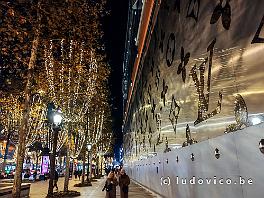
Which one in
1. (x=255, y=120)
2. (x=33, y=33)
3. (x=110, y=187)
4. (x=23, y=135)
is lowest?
(x=110, y=187)

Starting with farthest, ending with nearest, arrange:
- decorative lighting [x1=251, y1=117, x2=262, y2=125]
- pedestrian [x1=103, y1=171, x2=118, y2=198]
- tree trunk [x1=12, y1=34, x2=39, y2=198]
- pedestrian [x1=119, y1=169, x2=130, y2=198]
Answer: pedestrian [x1=119, y1=169, x2=130, y2=198] → pedestrian [x1=103, y1=171, x2=118, y2=198] → tree trunk [x1=12, y1=34, x2=39, y2=198] → decorative lighting [x1=251, y1=117, x2=262, y2=125]

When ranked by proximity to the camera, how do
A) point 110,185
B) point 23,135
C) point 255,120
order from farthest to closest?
point 23,135 → point 110,185 → point 255,120

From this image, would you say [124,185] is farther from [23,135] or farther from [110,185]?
[23,135]

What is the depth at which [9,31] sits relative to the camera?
1427 centimetres

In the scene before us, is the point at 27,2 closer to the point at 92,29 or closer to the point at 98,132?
the point at 92,29

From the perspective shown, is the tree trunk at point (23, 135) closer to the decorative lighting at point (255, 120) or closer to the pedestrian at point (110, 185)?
the pedestrian at point (110, 185)

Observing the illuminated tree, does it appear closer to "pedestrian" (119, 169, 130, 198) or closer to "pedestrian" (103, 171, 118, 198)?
"pedestrian" (103, 171, 118, 198)

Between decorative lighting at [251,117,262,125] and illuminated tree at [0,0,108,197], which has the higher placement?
illuminated tree at [0,0,108,197]

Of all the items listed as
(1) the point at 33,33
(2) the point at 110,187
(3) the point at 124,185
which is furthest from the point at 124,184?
(1) the point at 33,33

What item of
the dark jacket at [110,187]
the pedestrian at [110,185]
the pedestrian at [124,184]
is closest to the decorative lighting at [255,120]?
the pedestrian at [110,185]

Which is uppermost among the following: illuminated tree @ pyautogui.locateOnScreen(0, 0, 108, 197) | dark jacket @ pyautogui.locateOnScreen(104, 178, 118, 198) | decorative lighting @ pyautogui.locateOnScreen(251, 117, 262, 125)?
illuminated tree @ pyautogui.locateOnScreen(0, 0, 108, 197)

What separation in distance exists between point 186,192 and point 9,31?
A: 10182 mm

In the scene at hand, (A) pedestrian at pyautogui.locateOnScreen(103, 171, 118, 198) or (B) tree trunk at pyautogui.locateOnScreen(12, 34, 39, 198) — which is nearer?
(B) tree trunk at pyautogui.locateOnScreen(12, 34, 39, 198)

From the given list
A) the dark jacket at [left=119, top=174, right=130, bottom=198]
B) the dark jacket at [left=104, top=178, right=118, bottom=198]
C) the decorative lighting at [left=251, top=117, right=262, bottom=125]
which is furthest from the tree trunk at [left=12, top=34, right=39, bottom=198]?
the decorative lighting at [left=251, top=117, right=262, bottom=125]
